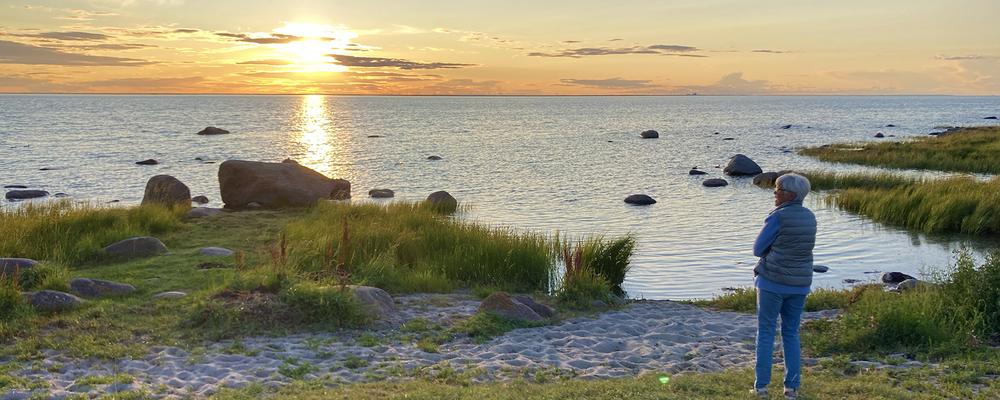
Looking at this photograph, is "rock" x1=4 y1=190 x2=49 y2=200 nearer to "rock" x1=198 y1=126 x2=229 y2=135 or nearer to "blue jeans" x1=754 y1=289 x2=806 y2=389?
"blue jeans" x1=754 y1=289 x2=806 y2=389

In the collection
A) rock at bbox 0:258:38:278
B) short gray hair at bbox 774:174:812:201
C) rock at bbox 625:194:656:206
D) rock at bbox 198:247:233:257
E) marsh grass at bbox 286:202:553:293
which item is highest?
short gray hair at bbox 774:174:812:201

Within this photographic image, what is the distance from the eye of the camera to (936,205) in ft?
82.5

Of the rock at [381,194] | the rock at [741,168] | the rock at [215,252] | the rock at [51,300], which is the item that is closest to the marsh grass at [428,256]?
the rock at [215,252]

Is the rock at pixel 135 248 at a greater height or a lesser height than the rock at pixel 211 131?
greater

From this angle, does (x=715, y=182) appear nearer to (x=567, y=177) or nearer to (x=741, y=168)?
(x=741, y=168)

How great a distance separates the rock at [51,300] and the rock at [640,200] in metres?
24.7

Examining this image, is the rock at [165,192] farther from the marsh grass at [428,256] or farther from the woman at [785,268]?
the woman at [785,268]

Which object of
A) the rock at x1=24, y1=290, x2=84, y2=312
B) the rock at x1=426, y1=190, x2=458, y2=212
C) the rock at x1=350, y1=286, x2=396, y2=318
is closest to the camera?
the rock at x1=24, y1=290, x2=84, y2=312

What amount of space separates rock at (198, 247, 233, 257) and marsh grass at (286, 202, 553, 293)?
4.49 feet

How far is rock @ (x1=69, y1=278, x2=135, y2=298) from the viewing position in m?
12.6

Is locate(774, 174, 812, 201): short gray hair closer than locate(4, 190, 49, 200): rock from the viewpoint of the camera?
Yes

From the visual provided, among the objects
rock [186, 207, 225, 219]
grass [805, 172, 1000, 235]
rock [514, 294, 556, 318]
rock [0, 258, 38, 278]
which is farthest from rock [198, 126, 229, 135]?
rock [514, 294, 556, 318]

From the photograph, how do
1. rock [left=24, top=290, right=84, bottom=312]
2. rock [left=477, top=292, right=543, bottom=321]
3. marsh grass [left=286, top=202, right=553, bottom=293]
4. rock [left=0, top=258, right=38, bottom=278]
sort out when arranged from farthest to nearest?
marsh grass [left=286, top=202, right=553, bottom=293] → rock [left=0, top=258, right=38, bottom=278] → rock [left=477, top=292, right=543, bottom=321] → rock [left=24, top=290, right=84, bottom=312]

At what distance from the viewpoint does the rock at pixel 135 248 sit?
16422mm
